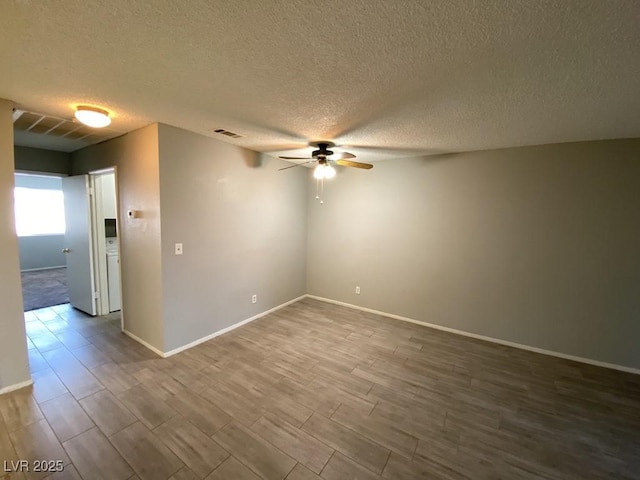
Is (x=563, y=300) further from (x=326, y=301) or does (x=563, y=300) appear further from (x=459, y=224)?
(x=326, y=301)

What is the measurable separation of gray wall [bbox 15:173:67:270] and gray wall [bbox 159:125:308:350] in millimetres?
6412

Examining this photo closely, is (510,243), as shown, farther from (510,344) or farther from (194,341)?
(194,341)

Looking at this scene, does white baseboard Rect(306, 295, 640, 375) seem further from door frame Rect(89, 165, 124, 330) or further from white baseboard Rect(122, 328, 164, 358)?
door frame Rect(89, 165, 124, 330)

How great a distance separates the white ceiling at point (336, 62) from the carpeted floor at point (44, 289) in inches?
149

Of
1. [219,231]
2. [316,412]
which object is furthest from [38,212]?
[316,412]

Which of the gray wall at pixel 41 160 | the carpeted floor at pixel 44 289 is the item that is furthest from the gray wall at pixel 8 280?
the carpeted floor at pixel 44 289

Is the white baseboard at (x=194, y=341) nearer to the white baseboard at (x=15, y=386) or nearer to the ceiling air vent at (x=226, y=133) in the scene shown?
the white baseboard at (x=15, y=386)

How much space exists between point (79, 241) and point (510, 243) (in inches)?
240

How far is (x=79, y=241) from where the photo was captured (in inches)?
154

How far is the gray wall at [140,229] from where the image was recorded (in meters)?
2.77

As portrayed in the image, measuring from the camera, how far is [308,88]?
69.6 inches

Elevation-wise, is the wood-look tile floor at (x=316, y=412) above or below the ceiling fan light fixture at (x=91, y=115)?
below

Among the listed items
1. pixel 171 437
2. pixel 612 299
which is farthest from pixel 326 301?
pixel 612 299

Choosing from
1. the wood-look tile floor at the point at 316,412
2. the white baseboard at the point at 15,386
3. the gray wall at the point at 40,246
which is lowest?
the wood-look tile floor at the point at 316,412
